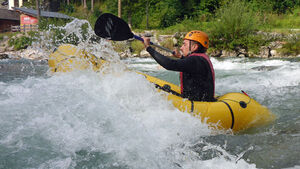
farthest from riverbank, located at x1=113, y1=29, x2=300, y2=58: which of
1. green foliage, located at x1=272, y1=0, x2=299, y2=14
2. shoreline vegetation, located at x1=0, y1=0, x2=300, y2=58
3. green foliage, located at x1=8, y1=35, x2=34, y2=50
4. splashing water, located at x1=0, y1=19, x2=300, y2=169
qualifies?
splashing water, located at x1=0, y1=19, x2=300, y2=169

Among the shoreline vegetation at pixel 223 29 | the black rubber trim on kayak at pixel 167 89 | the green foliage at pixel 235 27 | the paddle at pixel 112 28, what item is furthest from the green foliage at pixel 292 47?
the black rubber trim on kayak at pixel 167 89

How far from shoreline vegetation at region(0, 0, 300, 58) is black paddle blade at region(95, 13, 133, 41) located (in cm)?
492

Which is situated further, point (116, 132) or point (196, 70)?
point (196, 70)

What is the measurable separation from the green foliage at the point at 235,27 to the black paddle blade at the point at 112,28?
36.7ft

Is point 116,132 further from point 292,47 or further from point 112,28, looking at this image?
point 292,47

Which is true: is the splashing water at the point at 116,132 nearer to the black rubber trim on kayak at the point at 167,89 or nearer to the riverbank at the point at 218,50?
the black rubber trim on kayak at the point at 167,89

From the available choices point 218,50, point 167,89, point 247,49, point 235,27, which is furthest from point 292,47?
point 167,89

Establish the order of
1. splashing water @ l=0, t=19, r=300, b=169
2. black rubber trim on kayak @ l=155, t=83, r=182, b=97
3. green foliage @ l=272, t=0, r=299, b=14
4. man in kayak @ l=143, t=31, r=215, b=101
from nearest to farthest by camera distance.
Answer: splashing water @ l=0, t=19, r=300, b=169 → man in kayak @ l=143, t=31, r=215, b=101 → black rubber trim on kayak @ l=155, t=83, r=182, b=97 → green foliage @ l=272, t=0, r=299, b=14

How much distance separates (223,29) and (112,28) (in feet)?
→ 38.9

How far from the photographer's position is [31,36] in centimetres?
1812

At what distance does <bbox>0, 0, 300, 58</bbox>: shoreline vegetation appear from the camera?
13195 millimetres

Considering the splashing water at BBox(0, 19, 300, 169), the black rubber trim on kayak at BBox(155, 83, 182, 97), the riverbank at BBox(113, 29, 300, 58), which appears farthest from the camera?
the riverbank at BBox(113, 29, 300, 58)

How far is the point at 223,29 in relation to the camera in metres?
14.2

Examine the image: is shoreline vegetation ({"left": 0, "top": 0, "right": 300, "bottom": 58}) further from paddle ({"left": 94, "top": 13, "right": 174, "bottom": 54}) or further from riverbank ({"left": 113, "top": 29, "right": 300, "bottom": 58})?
paddle ({"left": 94, "top": 13, "right": 174, "bottom": 54})
